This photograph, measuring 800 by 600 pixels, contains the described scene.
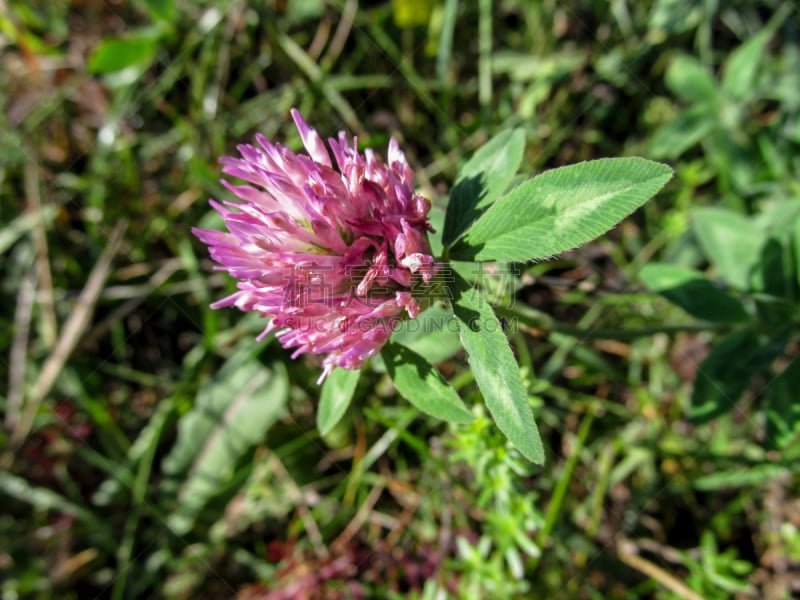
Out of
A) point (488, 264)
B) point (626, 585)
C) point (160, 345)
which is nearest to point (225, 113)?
point (160, 345)

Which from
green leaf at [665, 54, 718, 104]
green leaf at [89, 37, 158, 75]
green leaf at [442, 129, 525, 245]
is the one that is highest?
green leaf at [89, 37, 158, 75]

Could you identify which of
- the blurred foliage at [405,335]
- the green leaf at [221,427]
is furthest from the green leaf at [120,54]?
the green leaf at [221,427]

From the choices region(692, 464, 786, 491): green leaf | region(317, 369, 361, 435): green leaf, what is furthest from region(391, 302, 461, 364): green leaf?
region(692, 464, 786, 491): green leaf

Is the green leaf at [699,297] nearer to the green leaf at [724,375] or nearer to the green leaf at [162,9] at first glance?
the green leaf at [724,375]

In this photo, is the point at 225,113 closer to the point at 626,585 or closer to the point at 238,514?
the point at 238,514

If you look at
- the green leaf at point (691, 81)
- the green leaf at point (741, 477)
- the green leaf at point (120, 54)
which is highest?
the green leaf at point (120, 54)

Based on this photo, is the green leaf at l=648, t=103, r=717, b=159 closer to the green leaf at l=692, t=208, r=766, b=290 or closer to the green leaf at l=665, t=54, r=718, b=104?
the green leaf at l=665, t=54, r=718, b=104
